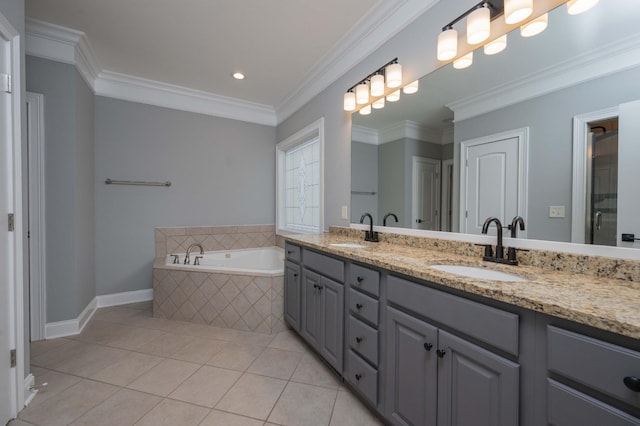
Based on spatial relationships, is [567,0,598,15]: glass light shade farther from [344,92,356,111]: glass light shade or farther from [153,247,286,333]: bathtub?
[153,247,286,333]: bathtub

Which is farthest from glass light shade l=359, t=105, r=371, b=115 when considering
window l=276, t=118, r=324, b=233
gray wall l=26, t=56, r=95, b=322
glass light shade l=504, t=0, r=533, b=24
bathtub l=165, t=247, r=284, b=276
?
gray wall l=26, t=56, r=95, b=322

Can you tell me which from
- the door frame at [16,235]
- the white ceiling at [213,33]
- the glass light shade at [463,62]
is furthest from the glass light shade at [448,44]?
the door frame at [16,235]

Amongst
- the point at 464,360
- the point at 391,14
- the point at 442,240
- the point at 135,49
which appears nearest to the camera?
the point at 464,360

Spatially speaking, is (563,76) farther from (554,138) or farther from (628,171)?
(628,171)

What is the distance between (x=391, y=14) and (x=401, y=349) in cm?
213

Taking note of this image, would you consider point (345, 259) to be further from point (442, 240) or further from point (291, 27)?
point (291, 27)

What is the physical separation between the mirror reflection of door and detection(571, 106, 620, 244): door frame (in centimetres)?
1

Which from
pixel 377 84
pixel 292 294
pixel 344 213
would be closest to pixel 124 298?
pixel 292 294

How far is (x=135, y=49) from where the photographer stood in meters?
2.56

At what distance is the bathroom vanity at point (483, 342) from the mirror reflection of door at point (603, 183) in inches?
7.0

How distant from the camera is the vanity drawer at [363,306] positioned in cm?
142

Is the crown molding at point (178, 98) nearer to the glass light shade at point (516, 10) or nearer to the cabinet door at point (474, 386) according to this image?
the glass light shade at point (516, 10)

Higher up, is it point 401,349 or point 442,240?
point 442,240

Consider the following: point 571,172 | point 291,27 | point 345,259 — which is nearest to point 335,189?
point 345,259
